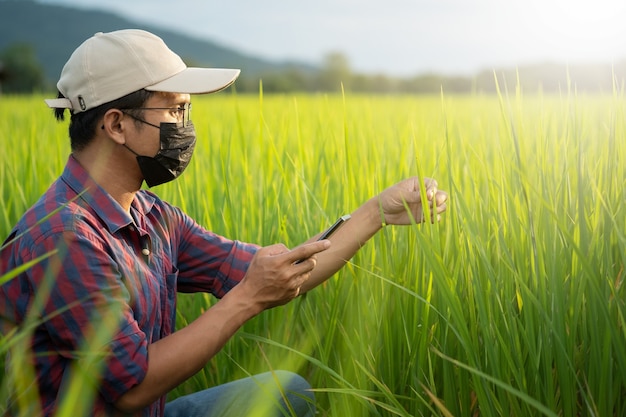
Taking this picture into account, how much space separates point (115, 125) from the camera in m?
1.56

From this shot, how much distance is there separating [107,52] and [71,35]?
111585 millimetres

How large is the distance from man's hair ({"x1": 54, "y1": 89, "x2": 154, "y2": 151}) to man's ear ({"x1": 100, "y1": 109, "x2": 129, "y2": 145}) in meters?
0.02

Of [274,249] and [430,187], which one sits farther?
[430,187]

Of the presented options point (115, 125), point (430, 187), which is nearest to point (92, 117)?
point (115, 125)

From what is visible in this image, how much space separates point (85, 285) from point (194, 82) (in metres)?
0.54

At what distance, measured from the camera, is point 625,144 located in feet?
6.07

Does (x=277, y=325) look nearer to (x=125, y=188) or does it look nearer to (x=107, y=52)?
(x=125, y=188)

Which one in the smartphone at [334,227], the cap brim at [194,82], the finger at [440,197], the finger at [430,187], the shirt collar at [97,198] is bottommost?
the smartphone at [334,227]

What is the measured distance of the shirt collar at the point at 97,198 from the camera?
4.86ft

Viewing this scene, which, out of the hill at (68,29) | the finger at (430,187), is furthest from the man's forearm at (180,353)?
the hill at (68,29)

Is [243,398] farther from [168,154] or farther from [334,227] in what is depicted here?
Answer: [168,154]

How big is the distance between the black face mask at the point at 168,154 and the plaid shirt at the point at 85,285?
0.10 metres

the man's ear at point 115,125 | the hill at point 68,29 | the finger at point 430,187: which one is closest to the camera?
the man's ear at point 115,125

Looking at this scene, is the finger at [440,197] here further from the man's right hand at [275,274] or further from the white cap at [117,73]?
the white cap at [117,73]
